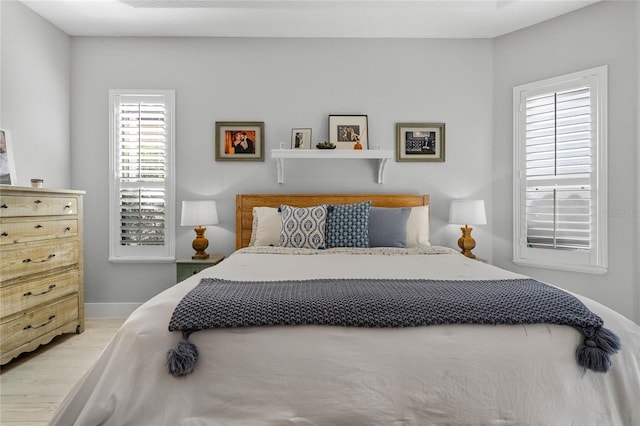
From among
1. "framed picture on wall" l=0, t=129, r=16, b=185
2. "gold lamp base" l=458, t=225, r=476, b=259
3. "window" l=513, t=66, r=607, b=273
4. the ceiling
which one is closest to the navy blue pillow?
"gold lamp base" l=458, t=225, r=476, b=259

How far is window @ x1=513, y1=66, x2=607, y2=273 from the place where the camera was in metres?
2.86

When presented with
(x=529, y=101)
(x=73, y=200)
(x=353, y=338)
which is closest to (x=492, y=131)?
(x=529, y=101)

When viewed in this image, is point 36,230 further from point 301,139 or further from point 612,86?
point 612,86

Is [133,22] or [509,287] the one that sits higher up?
[133,22]

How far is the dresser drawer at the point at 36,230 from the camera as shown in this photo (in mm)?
2229

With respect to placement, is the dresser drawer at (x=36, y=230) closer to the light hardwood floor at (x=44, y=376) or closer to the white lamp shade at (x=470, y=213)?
the light hardwood floor at (x=44, y=376)

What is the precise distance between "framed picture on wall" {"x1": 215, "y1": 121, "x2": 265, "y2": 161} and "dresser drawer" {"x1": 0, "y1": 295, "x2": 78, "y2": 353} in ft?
5.68

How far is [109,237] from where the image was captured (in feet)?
11.3

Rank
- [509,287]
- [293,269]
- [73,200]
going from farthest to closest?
[73,200], [293,269], [509,287]

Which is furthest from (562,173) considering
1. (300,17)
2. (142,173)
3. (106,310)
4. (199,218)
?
(106,310)

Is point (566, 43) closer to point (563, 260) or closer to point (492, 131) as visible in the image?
point (492, 131)

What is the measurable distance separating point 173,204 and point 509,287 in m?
2.97

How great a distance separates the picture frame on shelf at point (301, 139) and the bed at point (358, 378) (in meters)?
2.39

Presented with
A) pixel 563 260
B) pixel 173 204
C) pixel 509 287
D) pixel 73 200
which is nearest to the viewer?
pixel 509 287
